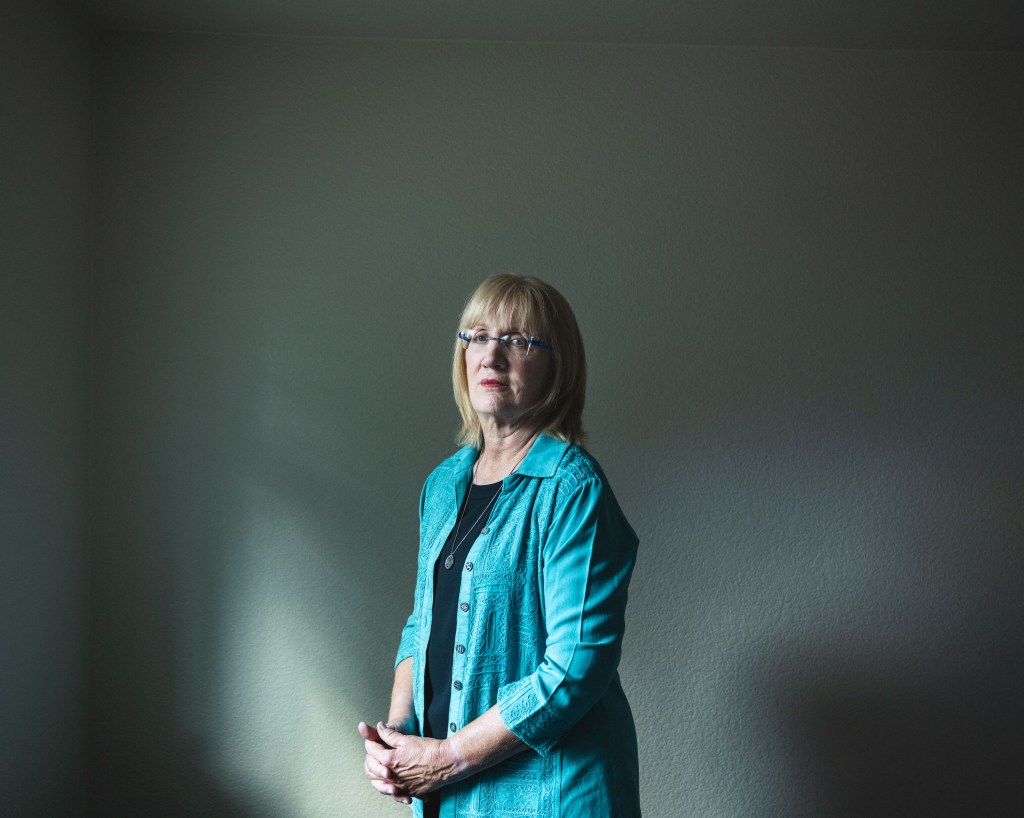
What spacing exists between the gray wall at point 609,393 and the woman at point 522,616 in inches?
37.2

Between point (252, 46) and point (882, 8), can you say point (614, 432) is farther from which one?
point (252, 46)

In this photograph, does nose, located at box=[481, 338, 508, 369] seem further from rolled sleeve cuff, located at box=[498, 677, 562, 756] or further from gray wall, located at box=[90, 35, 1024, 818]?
gray wall, located at box=[90, 35, 1024, 818]

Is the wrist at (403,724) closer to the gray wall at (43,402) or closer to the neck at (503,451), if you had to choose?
the neck at (503,451)

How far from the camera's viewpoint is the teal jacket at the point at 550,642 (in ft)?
4.45

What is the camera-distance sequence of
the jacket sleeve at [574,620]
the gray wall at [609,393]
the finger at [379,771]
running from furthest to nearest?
1. the gray wall at [609,393]
2. the finger at [379,771]
3. the jacket sleeve at [574,620]

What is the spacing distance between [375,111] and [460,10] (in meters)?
0.39

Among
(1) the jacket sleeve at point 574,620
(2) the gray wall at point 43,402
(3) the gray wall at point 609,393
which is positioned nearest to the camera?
(1) the jacket sleeve at point 574,620

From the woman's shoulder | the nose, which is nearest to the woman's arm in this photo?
the woman's shoulder

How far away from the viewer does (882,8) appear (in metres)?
2.32

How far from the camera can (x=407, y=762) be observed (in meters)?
1.43

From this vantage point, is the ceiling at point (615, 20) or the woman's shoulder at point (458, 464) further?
the ceiling at point (615, 20)

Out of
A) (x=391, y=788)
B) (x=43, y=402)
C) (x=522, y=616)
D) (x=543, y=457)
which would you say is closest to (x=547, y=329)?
(x=543, y=457)

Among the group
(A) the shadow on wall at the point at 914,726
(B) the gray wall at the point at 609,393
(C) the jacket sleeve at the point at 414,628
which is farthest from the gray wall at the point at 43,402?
(A) the shadow on wall at the point at 914,726

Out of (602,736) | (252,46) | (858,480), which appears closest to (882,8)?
(858,480)
